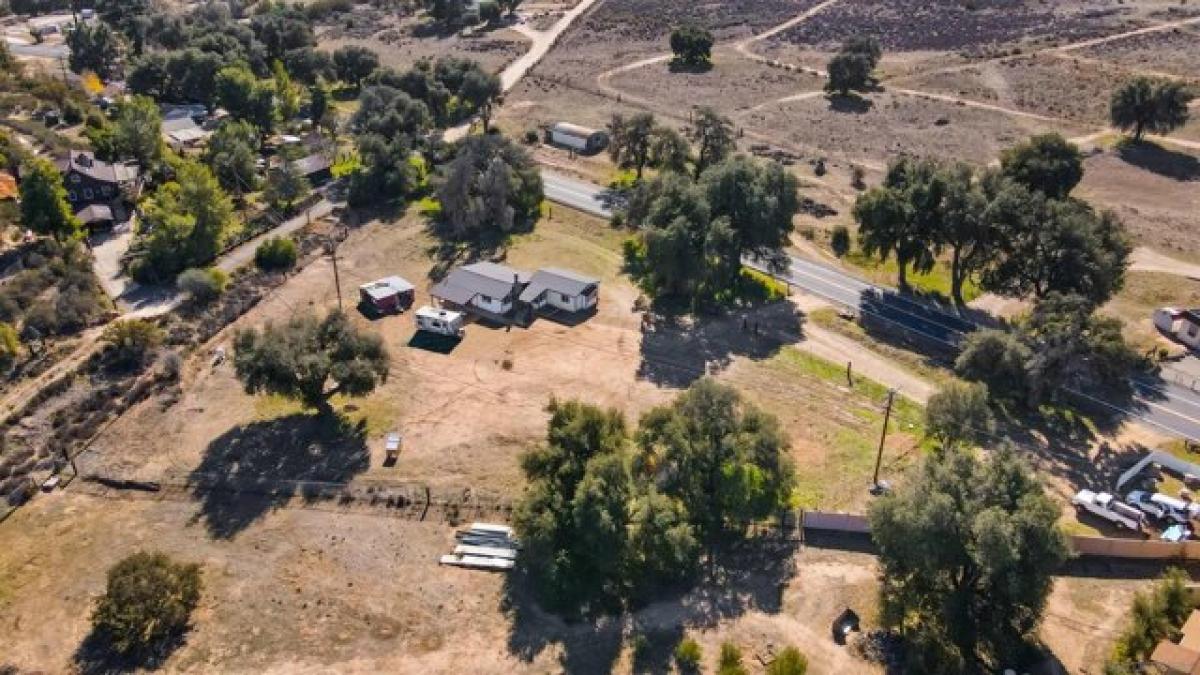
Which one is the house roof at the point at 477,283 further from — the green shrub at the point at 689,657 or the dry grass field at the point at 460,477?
the green shrub at the point at 689,657

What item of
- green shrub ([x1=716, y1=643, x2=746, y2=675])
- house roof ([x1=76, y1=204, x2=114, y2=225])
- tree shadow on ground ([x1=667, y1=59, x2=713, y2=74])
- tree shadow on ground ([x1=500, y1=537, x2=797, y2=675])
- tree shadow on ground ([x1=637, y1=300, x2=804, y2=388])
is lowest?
tree shadow on ground ([x1=500, y1=537, x2=797, y2=675])

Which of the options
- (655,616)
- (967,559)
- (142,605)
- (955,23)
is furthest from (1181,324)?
(955,23)

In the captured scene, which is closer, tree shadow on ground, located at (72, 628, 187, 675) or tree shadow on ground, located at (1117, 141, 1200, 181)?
tree shadow on ground, located at (72, 628, 187, 675)

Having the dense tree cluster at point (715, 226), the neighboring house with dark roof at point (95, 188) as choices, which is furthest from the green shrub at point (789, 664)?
the neighboring house with dark roof at point (95, 188)

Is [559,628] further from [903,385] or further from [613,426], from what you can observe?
[903,385]

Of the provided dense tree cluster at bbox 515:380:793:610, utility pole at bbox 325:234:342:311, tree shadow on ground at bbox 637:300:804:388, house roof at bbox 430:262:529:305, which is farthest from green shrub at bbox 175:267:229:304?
dense tree cluster at bbox 515:380:793:610

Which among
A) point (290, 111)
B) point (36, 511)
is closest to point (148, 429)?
point (36, 511)

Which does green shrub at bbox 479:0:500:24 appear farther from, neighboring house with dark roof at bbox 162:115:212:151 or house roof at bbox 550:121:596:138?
neighboring house with dark roof at bbox 162:115:212:151
